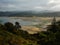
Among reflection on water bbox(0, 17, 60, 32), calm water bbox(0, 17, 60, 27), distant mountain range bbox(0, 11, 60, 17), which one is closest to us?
reflection on water bbox(0, 17, 60, 32)

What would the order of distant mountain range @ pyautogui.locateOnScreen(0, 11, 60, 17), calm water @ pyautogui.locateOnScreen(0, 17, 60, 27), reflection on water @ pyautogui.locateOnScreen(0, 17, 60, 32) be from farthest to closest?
1. distant mountain range @ pyautogui.locateOnScreen(0, 11, 60, 17)
2. calm water @ pyautogui.locateOnScreen(0, 17, 60, 27)
3. reflection on water @ pyautogui.locateOnScreen(0, 17, 60, 32)

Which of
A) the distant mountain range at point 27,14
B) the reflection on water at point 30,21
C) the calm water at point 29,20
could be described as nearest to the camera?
the reflection on water at point 30,21

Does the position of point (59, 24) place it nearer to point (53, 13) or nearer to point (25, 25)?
point (53, 13)

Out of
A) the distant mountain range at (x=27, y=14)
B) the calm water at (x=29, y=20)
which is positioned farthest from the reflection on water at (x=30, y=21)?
the distant mountain range at (x=27, y=14)

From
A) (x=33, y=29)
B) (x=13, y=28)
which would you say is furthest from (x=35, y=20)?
(x=13, y=28)

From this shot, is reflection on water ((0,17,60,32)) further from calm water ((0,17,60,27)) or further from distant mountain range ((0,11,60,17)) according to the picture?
distant mountain range ((0,11,60,17))

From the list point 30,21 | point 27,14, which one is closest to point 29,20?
point 30,21

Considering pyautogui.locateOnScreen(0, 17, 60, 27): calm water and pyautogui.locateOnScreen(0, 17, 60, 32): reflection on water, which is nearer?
pyautogui.locateOnScreen(0, 17, 60, 32): reflection on water

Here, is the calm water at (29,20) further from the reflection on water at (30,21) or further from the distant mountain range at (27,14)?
the distant mountain range at (27,14)

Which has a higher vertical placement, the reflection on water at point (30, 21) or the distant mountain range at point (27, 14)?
the distant mountain range at point (27, 14)

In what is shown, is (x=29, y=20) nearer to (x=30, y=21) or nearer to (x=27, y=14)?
(x=30, y=21)

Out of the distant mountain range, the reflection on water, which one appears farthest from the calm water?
the distant mountain range
